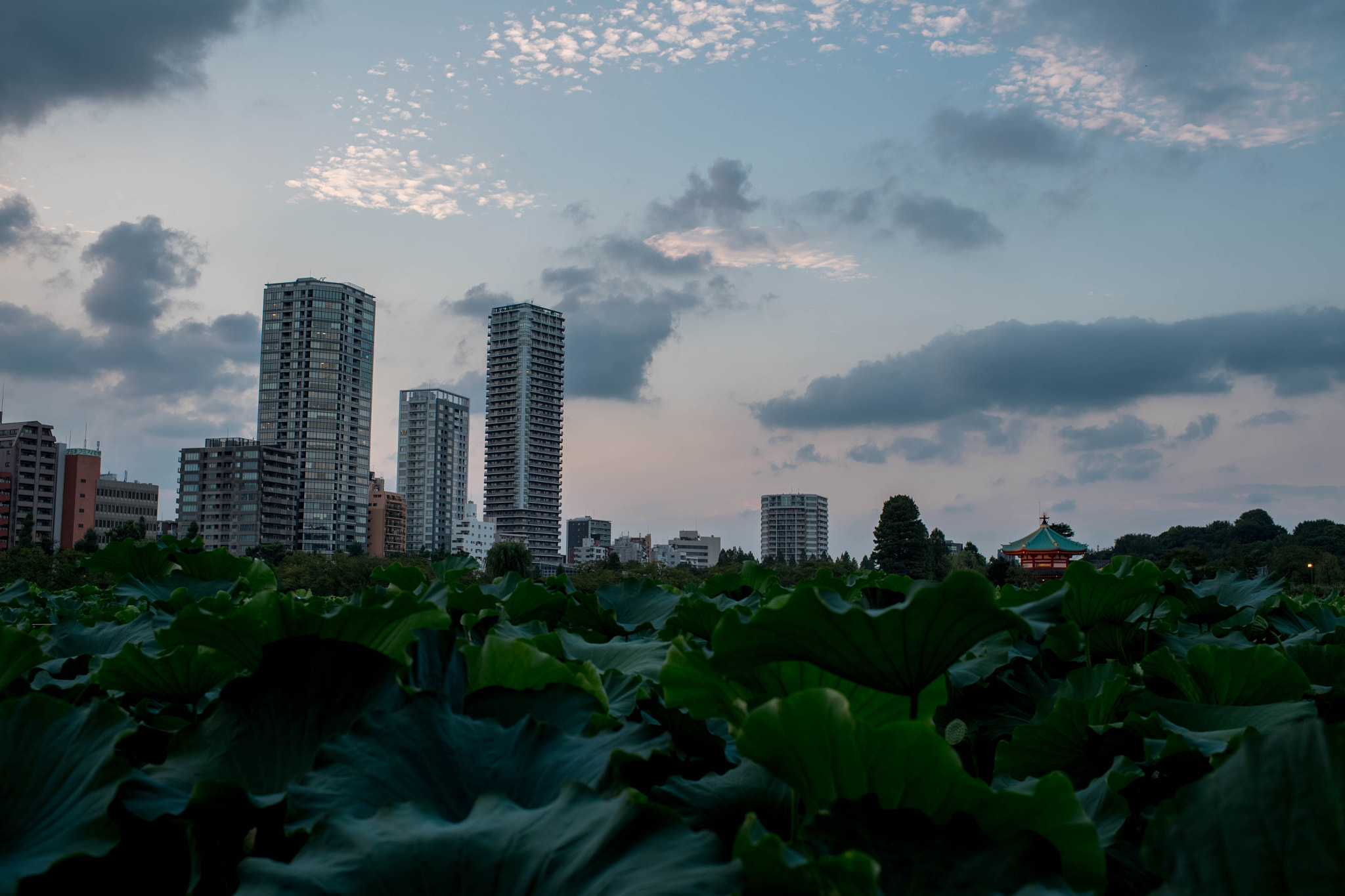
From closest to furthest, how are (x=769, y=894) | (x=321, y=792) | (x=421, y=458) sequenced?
(x=769, y=894)
(x=321, y=792)
(x=421, y=458)

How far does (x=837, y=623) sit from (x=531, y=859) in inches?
12.3

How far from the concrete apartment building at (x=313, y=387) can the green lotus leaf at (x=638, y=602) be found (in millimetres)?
79998

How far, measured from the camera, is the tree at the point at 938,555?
148 ft

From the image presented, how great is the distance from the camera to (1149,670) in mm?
1291

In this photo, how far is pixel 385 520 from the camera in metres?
86.5

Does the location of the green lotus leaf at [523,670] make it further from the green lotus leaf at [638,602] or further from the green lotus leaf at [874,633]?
the green lotus leaf at [638,602]

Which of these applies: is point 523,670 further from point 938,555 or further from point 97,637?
point 938,555

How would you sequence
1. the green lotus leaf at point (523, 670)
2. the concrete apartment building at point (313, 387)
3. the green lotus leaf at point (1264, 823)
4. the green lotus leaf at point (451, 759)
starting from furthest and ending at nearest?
the concrete apartment building at point (313, 387) < the green lotus leaf at point (523, 670) < the green lotus leaf at point (451, 759) < the green lotus leaf at point (1264, 823)

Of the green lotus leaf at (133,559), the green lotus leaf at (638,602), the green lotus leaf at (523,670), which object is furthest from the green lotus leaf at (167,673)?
the green lotus leaf at (133,559)

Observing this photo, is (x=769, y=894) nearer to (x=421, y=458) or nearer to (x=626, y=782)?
(x=626, y=782)

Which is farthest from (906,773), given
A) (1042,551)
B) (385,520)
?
(385,520)

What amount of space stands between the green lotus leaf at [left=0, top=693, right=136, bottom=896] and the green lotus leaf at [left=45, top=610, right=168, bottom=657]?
929 mm

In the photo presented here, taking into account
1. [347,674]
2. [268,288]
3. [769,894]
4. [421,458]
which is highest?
[268,288]

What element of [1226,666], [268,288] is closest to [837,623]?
[1226,666]
